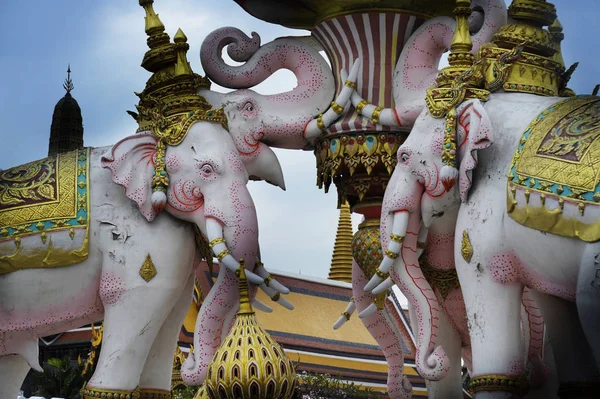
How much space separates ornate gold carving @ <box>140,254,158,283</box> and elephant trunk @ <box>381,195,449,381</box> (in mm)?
1491

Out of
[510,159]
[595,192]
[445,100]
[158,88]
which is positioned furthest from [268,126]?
[595,192]

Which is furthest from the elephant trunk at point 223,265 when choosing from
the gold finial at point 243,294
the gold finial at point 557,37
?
the gold finial at point 557,37

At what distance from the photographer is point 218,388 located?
8.68 meters

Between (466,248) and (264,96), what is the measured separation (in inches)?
90.9

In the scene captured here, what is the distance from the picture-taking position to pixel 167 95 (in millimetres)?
10734

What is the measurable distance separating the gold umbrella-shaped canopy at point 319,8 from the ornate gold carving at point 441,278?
6.23 feet

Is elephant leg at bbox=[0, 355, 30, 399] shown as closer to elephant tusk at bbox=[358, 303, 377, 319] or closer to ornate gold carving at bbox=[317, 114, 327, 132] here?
elephant tusk at bbox=[358, 303, 377, 319]

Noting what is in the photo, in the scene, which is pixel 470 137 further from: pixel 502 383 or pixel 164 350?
pixel 164 350

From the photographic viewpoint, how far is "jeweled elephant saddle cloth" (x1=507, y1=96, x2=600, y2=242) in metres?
8.54

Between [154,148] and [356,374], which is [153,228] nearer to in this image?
[154,148]

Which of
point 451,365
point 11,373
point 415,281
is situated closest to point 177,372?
point 11,373

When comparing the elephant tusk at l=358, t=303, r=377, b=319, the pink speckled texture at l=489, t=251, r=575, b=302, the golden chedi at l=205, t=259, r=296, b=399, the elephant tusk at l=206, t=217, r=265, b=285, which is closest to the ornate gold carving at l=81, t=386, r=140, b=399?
the elephant tusk at l=206, t=217, r=265, b=285

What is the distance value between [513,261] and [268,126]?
2435 millimetres

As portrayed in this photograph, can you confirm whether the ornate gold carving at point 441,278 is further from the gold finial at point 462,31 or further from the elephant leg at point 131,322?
the elephant leg at point 131,322
